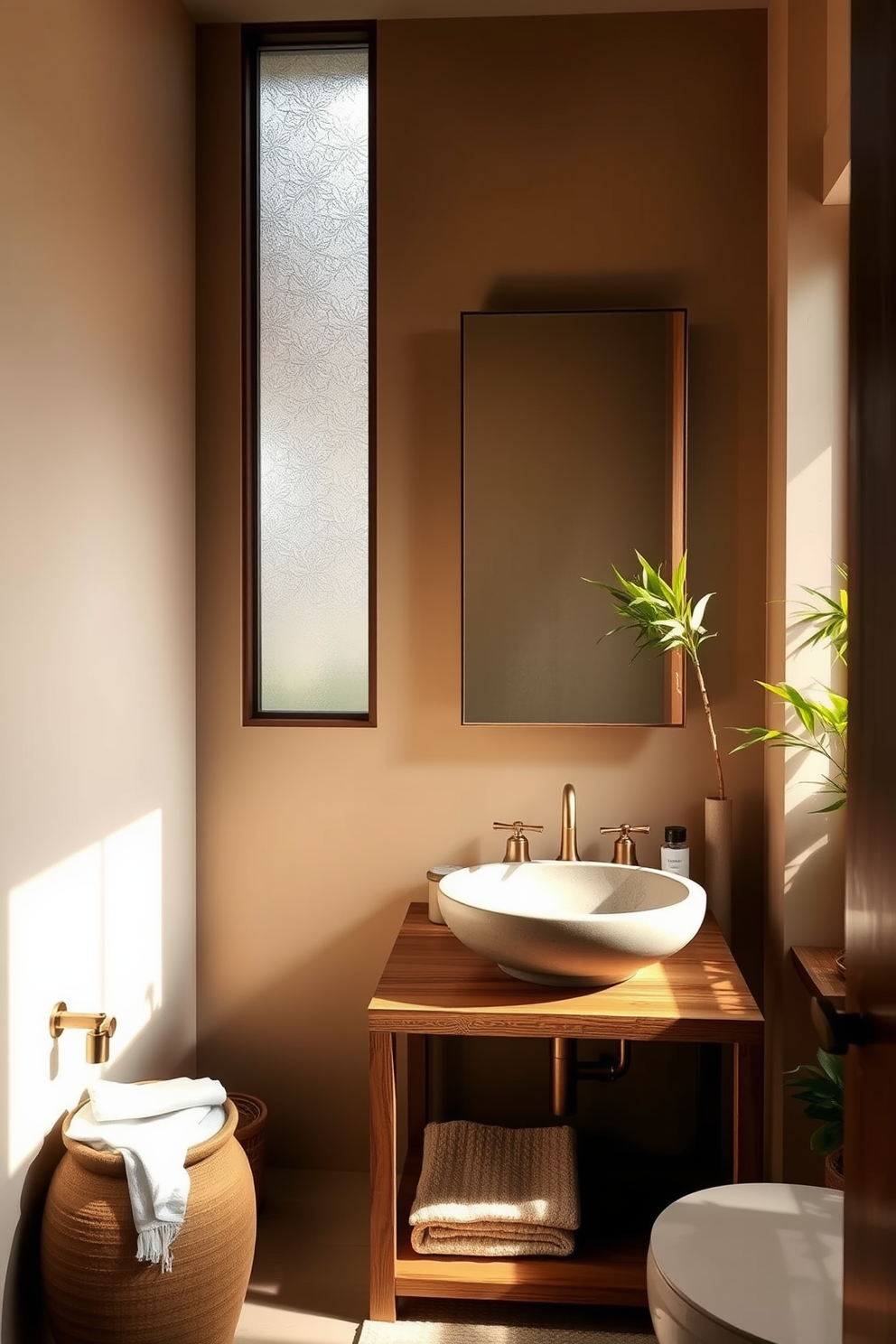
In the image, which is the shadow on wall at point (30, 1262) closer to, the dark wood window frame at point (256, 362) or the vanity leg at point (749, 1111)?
the dark wood window frame at point (256, 362)

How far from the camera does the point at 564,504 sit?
238 cm

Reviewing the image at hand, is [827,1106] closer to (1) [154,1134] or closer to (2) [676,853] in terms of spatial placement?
(2) [676,853]

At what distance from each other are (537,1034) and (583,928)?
0.72 feet

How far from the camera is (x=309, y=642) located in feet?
8.27

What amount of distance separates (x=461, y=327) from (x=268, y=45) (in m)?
0.78

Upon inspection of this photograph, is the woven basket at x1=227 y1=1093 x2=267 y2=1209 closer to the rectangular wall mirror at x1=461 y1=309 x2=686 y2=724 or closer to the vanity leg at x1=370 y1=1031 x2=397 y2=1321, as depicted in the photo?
the vanity leg at x1=370 y1=1031 x2=397 y2=1321

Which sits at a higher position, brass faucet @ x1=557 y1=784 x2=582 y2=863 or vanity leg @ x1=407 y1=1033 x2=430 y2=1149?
brass faucet @ x1=557 y1=784 x2=582 y2=863

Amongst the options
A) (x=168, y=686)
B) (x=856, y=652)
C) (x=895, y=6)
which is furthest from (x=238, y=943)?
(x=895, y=6)

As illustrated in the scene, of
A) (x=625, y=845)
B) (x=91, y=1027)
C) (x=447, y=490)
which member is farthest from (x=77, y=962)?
(x=447, y=490)

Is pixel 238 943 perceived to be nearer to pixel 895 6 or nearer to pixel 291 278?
pixel 291 278

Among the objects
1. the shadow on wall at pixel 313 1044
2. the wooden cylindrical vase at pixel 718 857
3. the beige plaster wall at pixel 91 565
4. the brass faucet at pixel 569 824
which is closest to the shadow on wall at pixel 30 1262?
the beige plaster wall at pixel 91 565

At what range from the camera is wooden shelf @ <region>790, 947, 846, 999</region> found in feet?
6.15

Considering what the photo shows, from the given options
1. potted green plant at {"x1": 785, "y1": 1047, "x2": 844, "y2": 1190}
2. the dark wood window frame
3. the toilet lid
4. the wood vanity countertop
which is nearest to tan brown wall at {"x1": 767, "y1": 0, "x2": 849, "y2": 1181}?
the wood vanity countertop

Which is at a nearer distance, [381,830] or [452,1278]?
[452,1278]
